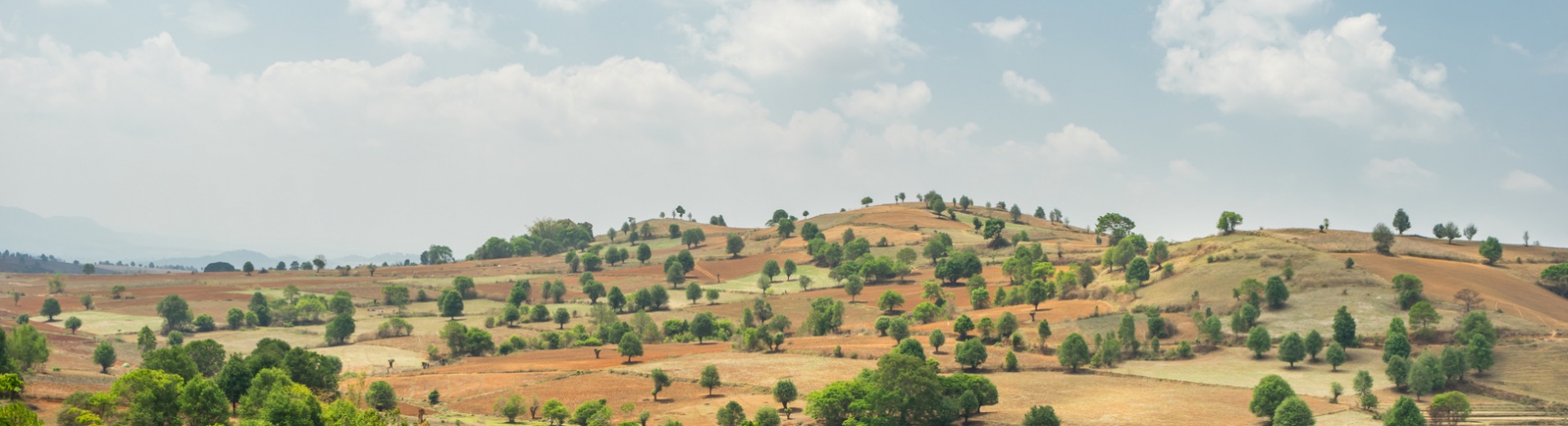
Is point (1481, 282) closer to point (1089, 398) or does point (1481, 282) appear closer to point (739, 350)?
point (1089, 398)

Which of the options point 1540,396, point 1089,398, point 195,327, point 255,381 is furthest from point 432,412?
point 1540,396

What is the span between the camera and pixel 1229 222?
18112cm

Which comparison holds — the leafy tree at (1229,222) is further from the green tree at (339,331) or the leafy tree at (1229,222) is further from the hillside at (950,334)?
the green tree at (339,331)

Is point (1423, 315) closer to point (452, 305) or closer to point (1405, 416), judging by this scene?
point (1405, 416)

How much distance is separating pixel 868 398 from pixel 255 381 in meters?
49.3

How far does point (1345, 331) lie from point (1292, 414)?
134ft

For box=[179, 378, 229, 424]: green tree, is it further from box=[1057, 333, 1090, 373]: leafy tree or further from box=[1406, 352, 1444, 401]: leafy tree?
box=[1406, 352, 1444, 401]: leafy tree

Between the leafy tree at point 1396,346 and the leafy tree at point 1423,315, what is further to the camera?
the leafy tree at point 1423,315

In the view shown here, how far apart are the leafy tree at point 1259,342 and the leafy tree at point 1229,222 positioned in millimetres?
70099

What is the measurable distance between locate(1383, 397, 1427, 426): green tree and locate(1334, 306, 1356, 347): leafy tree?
36.5 meters

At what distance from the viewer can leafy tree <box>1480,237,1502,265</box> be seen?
15325cm

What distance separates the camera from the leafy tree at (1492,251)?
153250mm

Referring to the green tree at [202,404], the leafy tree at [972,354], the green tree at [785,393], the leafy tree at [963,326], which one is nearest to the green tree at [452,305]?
the leafy tree at [963,326]

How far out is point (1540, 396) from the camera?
91938 millimetres
